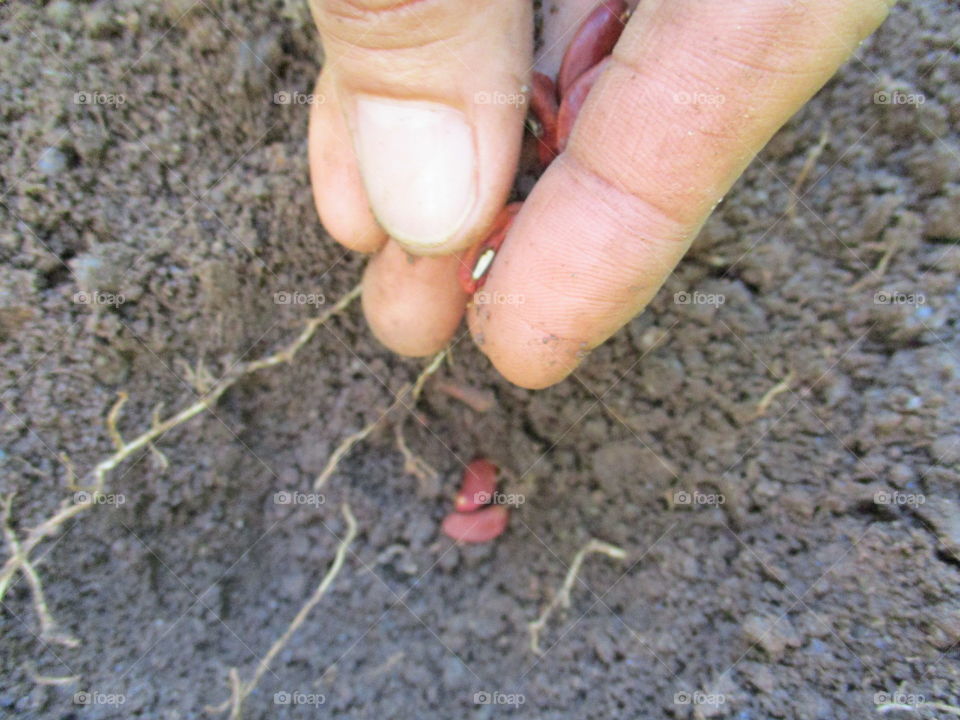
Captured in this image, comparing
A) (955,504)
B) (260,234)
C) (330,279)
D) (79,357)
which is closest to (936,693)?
(955,504)

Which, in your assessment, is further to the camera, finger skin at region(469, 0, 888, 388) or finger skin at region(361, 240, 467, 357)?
finger skin at region(361, 240, 467, 357)

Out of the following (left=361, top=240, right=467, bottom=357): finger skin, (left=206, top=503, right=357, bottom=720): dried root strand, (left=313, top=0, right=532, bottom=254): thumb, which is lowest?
(left=206, top=503, right=357, bottom=720): dried root strand

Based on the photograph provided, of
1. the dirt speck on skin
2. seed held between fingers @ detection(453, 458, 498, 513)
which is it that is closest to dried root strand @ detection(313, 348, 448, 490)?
the dirt speck on skin

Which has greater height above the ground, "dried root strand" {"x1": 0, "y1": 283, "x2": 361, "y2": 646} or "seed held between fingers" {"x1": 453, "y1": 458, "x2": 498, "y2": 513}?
"dried root strand" {"x1": 0, "y1": 283, "x2": 361, "y2": 646}

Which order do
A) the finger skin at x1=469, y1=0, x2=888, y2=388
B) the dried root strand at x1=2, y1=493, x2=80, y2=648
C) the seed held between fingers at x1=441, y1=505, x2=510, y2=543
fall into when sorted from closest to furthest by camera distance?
1. the finger skin at x1=469, y1=0, x2=888, y2=388
2. the dried root strand at x1=2, y1=493, x2=80, y2=648
3. the seed held between fingers at x1=441, y1=505, x2=510, y2=543

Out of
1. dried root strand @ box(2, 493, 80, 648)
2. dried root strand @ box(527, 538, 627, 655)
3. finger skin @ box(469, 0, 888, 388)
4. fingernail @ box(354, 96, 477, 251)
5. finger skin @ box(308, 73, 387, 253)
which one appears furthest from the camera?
dried root strand @ box(527, 538, 627, 655)

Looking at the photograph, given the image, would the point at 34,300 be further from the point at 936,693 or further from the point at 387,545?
the point at 936,693

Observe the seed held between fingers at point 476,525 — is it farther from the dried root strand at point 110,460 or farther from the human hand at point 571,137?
the dried root strand at point 110,460

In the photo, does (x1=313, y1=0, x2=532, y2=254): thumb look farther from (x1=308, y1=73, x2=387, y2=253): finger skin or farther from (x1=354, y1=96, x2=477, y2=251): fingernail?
(x1=308, y1=73, x2=387, y2=253): finger skin
